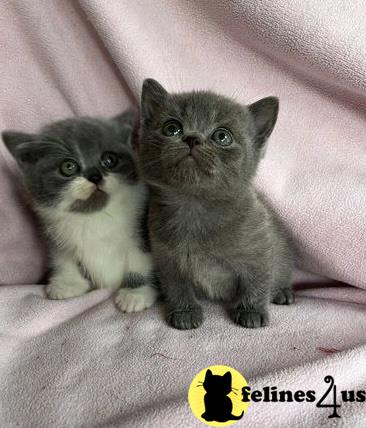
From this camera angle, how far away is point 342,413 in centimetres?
84

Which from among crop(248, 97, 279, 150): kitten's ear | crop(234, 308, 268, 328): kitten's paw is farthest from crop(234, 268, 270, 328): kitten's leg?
crop(248, 97, 279, 150): kitten's ear

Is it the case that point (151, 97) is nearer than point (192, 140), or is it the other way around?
point (192, 140)

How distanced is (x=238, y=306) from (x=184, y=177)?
43cm

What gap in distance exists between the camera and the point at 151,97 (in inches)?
46.5

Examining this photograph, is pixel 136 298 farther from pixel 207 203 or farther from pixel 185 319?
pixel 207 203

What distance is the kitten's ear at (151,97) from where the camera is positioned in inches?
45.8

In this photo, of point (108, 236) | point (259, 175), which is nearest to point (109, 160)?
point (108, 236)

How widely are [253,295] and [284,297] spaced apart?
0.66 feet

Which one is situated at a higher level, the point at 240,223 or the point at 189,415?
the point at 240,223

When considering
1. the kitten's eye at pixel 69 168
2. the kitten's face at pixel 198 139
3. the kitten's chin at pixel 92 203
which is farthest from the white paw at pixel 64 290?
the kitten's face at pixel 198 139

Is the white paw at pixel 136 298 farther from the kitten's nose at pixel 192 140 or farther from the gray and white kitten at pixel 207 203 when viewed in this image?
the kitten's nose at pixel 192 140

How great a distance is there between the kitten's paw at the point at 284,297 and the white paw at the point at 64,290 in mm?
620

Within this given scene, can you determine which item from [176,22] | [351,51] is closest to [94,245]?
[176,22]

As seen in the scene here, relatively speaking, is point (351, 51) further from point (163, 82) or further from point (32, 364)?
point (32, 364)
